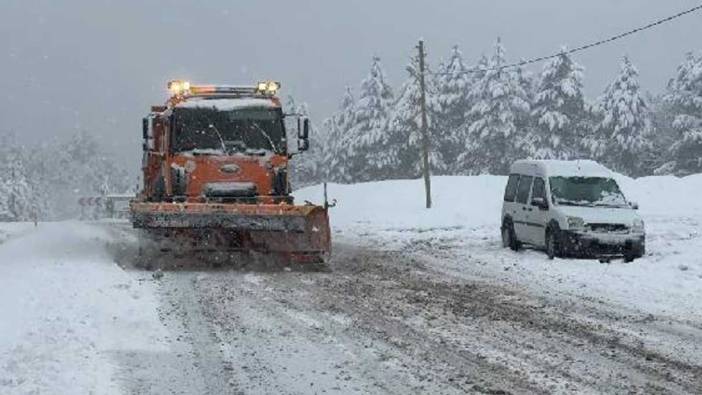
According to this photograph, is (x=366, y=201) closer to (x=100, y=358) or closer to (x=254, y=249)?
(x=254, y=249)

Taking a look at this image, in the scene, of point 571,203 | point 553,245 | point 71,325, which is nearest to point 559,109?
point 571,203

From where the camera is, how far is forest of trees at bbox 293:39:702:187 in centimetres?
5819

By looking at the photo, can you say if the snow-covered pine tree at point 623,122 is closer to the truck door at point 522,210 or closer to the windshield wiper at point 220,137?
the truck door at point 522,210

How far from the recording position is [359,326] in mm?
8531

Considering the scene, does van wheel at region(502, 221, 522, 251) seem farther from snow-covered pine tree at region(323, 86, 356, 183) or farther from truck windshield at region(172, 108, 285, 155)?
snow-covered pine tree at region(323, 86, 356, 183)

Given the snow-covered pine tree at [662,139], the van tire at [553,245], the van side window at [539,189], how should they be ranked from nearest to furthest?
the van tire at [553,245]
the van side window at [539,189]
the snow-covered pine tree at [662,139]

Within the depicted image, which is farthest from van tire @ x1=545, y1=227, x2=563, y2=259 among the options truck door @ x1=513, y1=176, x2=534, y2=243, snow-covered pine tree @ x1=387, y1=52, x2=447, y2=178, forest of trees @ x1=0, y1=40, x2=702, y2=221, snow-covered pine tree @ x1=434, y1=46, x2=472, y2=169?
snow-covered pine tree @ x1=434, y1=46, x2=472, y2=169

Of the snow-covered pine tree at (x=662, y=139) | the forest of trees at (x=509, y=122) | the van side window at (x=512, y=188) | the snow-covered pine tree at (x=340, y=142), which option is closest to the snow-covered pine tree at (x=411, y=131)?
the forest of trees at (x=509, y=122)

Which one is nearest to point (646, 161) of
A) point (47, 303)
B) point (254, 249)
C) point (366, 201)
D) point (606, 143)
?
point (606, 143)

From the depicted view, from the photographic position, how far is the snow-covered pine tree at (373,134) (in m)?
64.8

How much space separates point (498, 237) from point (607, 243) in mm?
6177

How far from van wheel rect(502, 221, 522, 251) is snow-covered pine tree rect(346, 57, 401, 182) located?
4611 centimetres

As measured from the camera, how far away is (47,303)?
9.09 meters

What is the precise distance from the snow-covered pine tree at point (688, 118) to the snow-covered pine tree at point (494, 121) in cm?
1035
